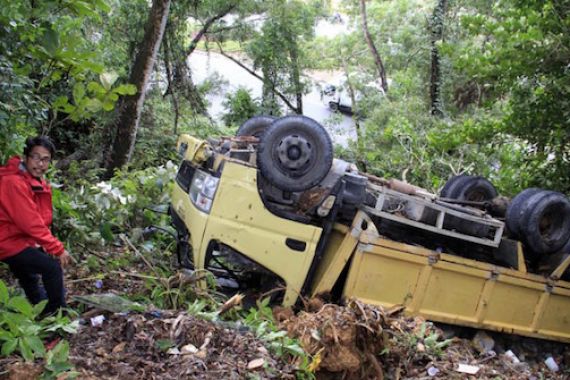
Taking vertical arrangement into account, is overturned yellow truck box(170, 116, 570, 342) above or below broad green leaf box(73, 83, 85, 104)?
below

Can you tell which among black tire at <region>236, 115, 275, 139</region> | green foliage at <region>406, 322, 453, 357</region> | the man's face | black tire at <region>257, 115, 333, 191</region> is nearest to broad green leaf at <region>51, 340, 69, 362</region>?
the man's face

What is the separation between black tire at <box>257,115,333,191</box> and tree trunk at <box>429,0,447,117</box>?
11498 mm

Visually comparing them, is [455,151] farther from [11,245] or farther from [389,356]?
[11,245]

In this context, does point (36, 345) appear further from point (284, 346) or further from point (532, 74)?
point (532, 74)

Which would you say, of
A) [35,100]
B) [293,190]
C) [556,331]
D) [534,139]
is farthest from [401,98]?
[35,100]

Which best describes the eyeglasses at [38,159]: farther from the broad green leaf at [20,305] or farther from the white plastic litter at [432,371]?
the white plastic litter at [432,371]

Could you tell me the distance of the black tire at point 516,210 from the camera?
5815 mm

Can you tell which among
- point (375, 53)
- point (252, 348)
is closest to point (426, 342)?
point (252, 348)

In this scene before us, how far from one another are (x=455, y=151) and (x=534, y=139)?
286cm

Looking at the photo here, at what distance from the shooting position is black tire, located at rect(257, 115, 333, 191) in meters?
4.90

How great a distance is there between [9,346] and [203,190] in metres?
2.32

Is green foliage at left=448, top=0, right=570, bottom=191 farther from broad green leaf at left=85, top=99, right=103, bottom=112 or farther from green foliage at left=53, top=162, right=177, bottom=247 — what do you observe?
broad green leaf at left=85, top=99, right=103, bottom=112

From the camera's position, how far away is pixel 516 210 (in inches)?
231

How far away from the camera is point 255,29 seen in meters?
15.6
